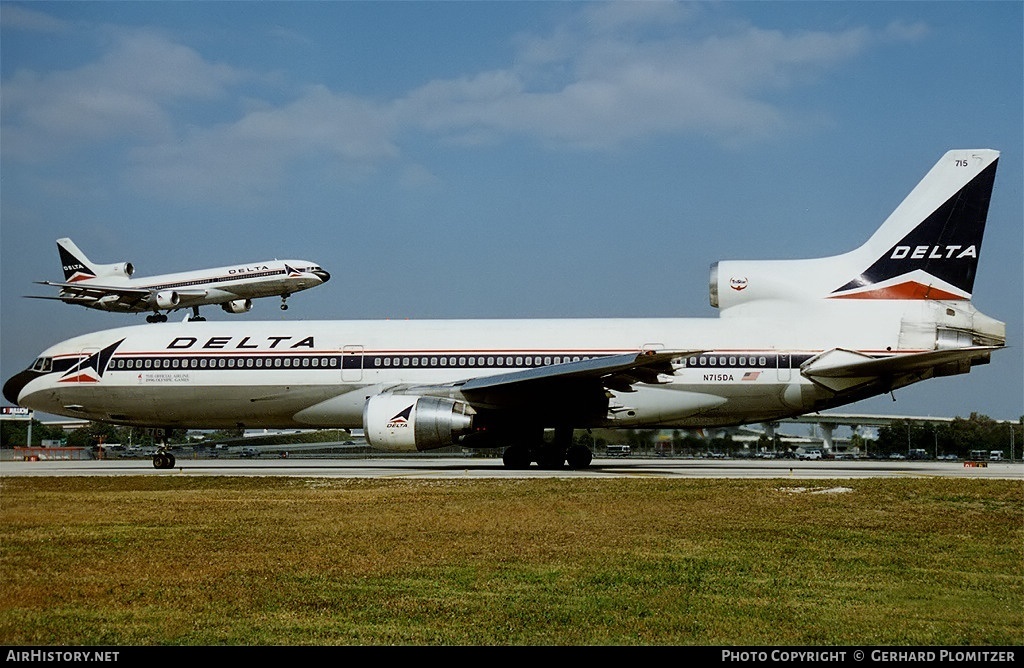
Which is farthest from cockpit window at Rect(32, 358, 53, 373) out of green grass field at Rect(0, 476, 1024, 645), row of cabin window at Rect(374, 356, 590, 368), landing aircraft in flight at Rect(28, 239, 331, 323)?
landing aircraft in flight at Rect(28, 239, 331, 323)

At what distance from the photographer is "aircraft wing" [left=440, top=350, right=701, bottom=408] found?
65.9 ft

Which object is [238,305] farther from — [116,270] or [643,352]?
[643,352]

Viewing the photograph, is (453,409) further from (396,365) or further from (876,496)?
(876,496)

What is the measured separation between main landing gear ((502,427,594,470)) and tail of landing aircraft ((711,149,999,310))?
18.9 ft

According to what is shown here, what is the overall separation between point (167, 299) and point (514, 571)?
50515 millimetres

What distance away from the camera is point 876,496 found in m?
14.3

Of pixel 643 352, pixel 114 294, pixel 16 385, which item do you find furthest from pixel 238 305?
pixel 643 352

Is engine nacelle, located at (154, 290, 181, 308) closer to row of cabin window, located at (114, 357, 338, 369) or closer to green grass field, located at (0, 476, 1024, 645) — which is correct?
row of cabin window, located at (114, 357, 338, 369)

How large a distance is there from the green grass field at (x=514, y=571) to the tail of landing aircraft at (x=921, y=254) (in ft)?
33.7

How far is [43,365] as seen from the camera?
25656 mm

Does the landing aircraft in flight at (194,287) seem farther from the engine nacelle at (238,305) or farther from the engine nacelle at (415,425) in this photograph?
the engine nacelle at (415,425)

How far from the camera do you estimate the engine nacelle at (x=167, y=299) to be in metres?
53.7

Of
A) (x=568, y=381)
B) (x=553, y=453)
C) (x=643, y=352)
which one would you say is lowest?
(x=553, y=453)

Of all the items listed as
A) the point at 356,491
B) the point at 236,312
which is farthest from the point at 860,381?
the point at 236,312
